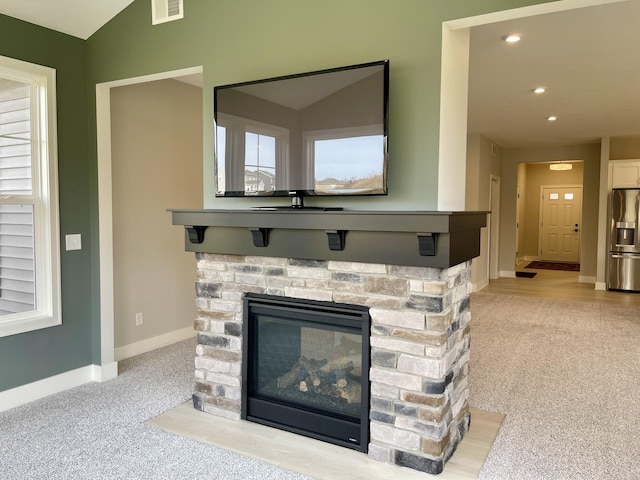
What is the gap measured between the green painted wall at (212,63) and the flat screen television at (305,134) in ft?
0.39

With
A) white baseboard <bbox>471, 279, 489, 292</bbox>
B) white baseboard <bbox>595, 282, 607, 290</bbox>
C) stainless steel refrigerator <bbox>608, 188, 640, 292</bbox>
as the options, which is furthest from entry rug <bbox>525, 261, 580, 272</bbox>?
white baseboard <bbox>471, 279, 489, 292</bbox>

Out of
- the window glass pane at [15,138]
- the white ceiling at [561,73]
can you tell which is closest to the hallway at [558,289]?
the white ceiling at [561,73]

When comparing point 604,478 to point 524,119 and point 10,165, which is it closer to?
point 10,165

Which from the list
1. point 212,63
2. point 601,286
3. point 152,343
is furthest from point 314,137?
point 601,286

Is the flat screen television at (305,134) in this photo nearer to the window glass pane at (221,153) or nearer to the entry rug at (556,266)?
the window glass pane at (221,153)

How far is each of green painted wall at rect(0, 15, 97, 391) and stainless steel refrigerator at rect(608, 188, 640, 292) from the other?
24.9 feet

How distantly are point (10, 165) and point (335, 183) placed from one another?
2.21m

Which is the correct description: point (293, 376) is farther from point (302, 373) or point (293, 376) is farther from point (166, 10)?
point (166, 10)

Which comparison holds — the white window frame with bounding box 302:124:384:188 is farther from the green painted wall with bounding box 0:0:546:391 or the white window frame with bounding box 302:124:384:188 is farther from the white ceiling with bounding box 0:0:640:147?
the white ceiling with bounding box 0:0:640:147

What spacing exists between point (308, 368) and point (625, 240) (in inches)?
273

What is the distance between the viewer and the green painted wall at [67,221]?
3.10 m

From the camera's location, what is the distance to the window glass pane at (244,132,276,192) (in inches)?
103

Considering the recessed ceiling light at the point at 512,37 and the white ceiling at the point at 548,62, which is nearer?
the white ceiling at the point at 548,62

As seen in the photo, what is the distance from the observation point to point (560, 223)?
1152 centimetres
